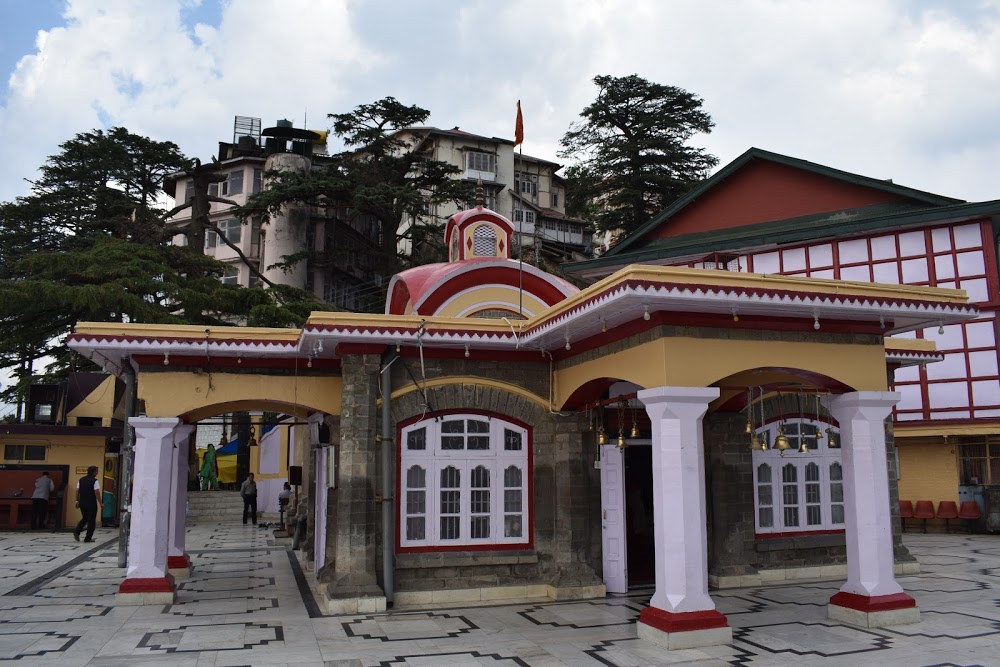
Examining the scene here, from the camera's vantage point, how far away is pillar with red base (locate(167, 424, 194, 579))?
12492 mm

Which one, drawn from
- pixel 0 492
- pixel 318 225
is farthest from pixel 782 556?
pixel 318 225

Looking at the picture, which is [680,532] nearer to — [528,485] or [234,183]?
[528,485]

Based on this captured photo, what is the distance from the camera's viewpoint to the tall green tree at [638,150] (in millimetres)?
33406

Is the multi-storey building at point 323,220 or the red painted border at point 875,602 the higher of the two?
the multi-storey building at point 323,220

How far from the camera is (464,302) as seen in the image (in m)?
13.0

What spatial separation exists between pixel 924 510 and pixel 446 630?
A: 48.6 feet

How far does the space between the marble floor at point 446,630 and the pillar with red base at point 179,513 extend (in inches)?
12.5

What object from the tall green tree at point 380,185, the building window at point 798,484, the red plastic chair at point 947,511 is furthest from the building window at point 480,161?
the building window at point 798,484

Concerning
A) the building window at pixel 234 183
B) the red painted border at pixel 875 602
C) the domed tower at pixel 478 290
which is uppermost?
the building window at pixel 234 183

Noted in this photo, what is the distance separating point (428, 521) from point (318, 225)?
2840cm

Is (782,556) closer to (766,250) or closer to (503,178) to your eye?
(766,250)

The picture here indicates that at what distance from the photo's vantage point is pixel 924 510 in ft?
62.2

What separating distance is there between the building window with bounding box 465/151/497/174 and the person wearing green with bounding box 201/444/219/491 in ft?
66.7

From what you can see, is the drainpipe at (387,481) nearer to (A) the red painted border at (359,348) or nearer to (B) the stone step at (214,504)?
(A) the red painted border at (359,348)
